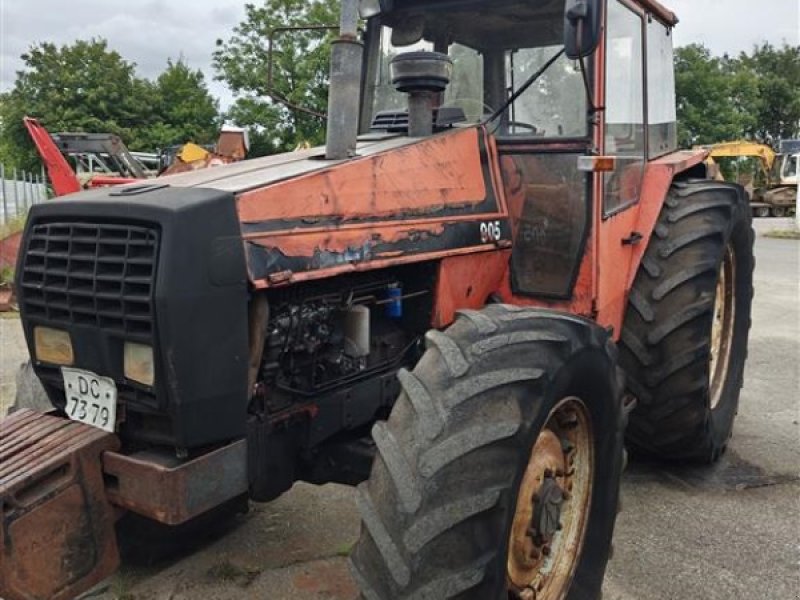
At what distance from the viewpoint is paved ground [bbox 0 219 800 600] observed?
3.09 meters

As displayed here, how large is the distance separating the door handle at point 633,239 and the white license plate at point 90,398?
8.05 ft

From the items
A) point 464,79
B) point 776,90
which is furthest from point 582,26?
point 776,90

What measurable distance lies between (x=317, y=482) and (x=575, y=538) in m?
0.98

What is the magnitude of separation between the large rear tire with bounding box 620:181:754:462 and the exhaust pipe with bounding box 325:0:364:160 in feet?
5.74

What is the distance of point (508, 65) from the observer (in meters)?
3.64

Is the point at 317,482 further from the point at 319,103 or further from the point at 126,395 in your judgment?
the point at 319,103

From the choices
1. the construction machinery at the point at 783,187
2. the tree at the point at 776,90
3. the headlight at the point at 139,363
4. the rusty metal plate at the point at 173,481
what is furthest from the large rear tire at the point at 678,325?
the tree at the point at 776,90

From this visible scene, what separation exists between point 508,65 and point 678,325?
57.9 inches

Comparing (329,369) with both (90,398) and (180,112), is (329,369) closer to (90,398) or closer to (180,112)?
(90,398)

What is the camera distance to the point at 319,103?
50.1ft

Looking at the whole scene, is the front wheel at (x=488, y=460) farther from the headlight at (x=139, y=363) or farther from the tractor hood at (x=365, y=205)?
the headlight at (x=139, y=363)

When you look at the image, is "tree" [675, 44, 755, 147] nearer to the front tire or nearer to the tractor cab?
the tractor cab

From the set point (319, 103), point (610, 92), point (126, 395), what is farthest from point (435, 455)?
point (319, 103)

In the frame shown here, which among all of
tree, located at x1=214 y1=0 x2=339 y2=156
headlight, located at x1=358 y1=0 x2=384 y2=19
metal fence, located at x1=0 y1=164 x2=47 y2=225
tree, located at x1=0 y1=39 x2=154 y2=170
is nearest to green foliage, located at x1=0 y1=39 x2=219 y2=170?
tree, located at x1=0 y1=39 x2=154 y2=170
